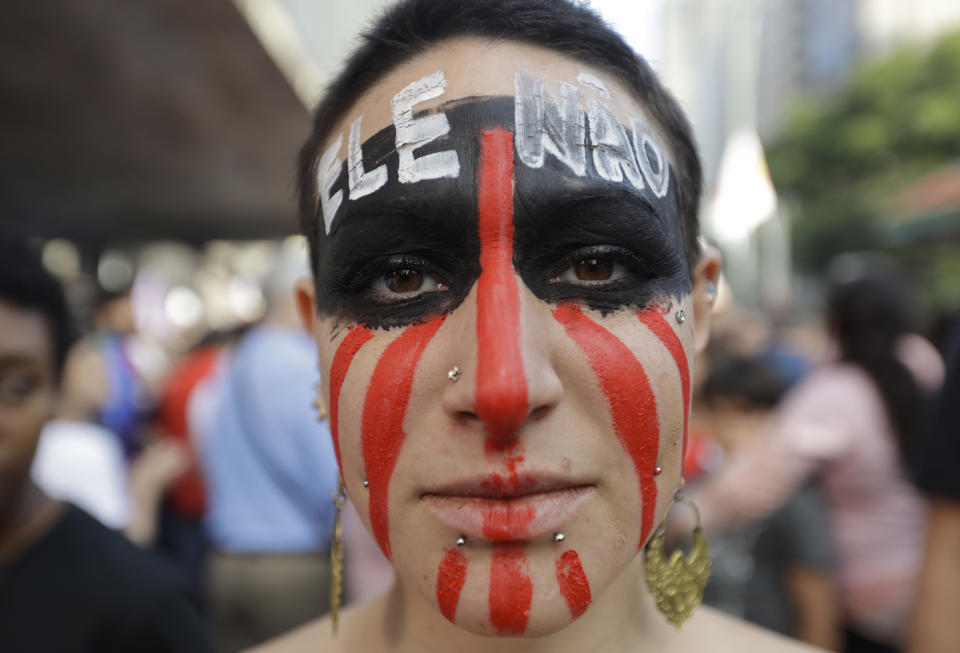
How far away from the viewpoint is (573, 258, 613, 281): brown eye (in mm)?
1271

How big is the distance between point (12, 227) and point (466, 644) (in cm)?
165

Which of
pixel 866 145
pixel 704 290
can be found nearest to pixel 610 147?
pixel 704 290

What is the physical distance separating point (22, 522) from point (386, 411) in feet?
4.17

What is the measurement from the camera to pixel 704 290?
155 centimetres

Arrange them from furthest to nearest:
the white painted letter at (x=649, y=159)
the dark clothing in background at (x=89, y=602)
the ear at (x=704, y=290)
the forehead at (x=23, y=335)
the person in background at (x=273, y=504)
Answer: the person in background at (x=273, y=504), the forehead at (x=23, y=335), the dark clothing in background at (x=89, y=602), the ear at (x=704, y=290), the white painted letter at (x=649, y=159)

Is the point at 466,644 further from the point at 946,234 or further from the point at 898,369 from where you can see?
the point at 946,234

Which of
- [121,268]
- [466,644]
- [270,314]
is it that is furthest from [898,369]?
[121,268]

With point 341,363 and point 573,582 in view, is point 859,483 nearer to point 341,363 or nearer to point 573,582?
point 573,582

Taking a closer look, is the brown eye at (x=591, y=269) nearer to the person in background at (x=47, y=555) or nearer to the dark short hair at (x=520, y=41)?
the dark short hair at (x=520, y=41)

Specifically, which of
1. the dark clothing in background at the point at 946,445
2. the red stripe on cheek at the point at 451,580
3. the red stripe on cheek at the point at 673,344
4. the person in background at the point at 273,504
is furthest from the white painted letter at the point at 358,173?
the person in background at the point at 273,504

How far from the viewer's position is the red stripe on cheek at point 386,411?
1205 mm

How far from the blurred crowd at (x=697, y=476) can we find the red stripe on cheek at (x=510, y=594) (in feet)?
3.51

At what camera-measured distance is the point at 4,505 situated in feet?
5.96

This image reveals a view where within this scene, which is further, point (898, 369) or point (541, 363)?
point (898, 369)
